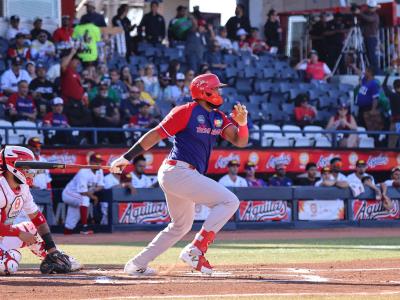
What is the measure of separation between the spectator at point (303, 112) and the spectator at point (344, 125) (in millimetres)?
490

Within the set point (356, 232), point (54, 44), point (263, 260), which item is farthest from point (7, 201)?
point (54, 44)

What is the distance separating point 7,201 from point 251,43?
18.9 metres

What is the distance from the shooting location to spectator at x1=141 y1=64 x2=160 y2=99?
23781 millimetres

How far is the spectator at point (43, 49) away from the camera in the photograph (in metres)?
23.1

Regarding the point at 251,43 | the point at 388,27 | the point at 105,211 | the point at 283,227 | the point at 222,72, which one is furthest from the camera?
the point at 388,27

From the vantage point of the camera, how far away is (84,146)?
68.0 ft

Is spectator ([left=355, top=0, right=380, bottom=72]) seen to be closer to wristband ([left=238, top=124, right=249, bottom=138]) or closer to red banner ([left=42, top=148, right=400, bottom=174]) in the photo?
red banner ([left=42, top=148, right=400, bottom=174])

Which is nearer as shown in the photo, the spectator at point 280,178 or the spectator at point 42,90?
the spectator at point 42,90

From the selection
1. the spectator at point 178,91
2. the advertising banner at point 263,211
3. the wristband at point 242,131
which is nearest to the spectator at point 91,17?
the spectator at point 178,91

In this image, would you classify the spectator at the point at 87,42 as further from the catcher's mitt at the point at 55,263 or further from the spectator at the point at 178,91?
the catcher's mitt at the point at 55,263

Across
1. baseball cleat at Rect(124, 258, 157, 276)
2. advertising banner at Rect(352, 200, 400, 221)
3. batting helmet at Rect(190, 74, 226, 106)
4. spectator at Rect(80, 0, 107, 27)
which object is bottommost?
advertising banner at Rect(352, 200, 400, 221)

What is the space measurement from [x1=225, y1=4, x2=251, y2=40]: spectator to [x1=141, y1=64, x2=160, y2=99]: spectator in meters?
5.41

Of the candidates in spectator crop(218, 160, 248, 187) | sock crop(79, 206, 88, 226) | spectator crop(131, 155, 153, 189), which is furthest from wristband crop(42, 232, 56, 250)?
spectator crop(218, 160, 248, 187)

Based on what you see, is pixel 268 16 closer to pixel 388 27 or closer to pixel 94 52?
pixel 388 27
